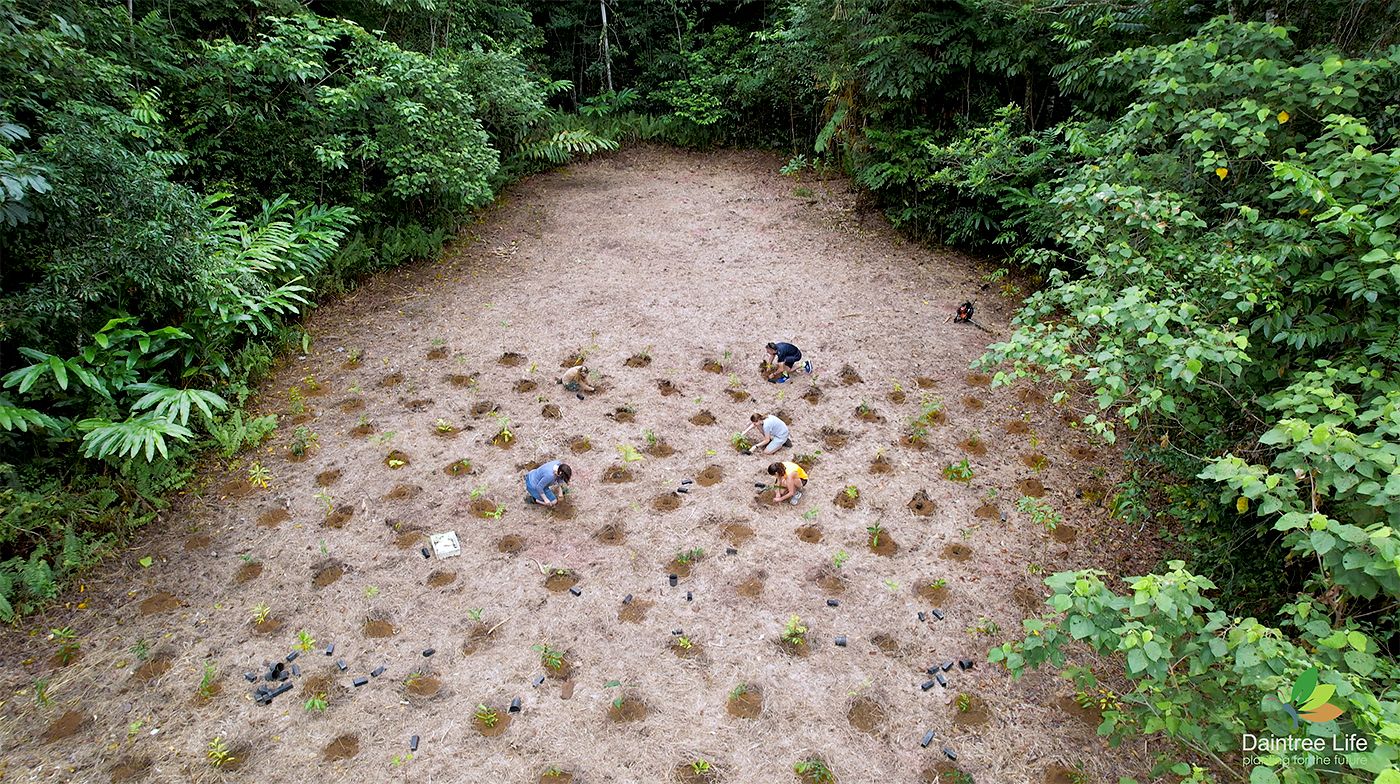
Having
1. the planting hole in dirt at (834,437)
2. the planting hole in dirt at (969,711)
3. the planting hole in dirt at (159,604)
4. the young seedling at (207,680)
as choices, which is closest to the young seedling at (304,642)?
the young seedling at (207,680)

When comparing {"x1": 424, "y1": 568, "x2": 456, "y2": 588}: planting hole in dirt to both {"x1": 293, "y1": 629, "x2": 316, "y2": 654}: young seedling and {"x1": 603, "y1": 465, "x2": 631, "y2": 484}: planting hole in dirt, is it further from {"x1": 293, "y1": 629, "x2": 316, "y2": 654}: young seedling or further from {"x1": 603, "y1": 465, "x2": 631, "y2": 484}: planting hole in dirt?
{"x1": 603, "y1": 465, "x2": 631, "y2": 484}: planting hole in dirt

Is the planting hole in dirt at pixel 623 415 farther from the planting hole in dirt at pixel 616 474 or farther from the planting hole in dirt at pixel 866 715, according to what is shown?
the planting hole in dirt at pixel 866 715

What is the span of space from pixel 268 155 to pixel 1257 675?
922 cm

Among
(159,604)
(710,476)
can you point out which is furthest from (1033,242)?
(159,604)

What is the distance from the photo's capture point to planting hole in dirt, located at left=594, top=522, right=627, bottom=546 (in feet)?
16.8

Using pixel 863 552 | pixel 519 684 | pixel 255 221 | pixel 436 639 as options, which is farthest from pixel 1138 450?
pixel 255 221

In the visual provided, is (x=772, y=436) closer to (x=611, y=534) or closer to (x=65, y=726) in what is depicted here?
(x=611, y=534)

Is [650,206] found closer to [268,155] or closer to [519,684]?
[268,155]

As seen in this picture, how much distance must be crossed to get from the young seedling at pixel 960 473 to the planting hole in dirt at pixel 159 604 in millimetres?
5669

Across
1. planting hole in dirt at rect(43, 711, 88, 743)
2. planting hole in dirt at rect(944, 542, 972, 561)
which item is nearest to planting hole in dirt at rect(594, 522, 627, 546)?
planting hole in dirt at rect(944, 542, 972, 561)

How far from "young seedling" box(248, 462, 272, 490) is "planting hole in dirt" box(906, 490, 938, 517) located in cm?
514

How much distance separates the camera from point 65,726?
12.5 feet

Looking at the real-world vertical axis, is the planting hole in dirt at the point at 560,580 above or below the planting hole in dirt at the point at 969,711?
above

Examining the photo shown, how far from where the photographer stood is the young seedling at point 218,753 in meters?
3.66
